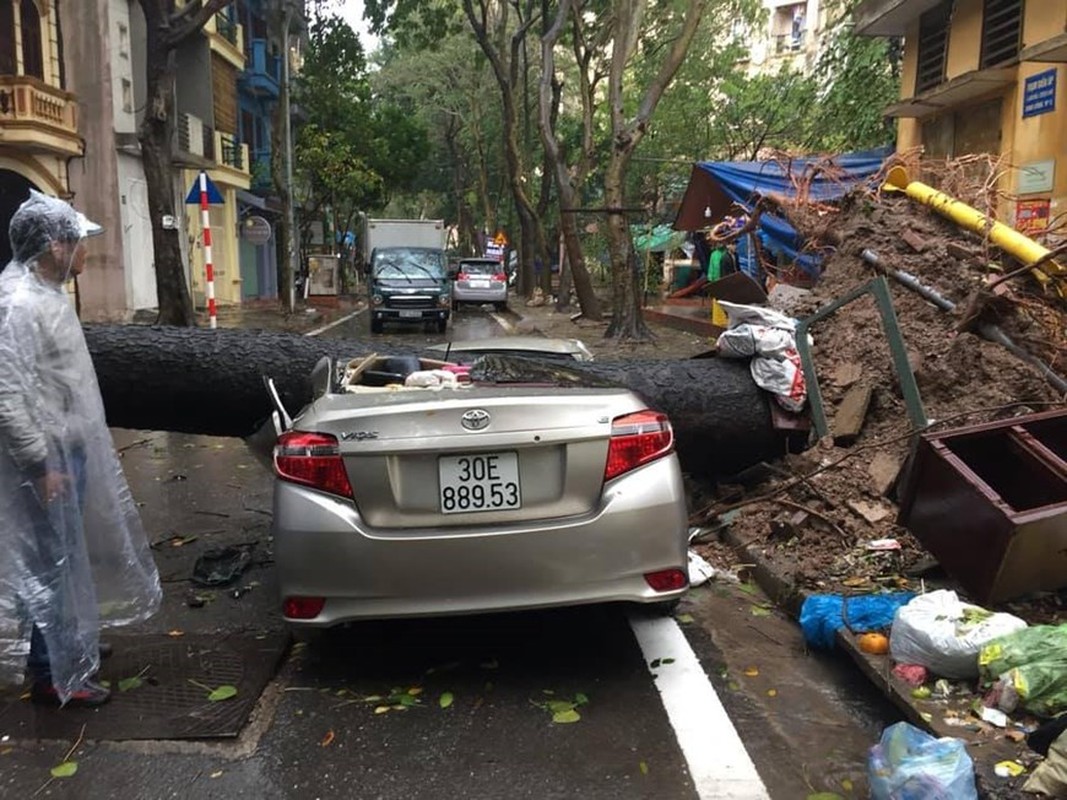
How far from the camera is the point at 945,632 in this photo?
3414mm

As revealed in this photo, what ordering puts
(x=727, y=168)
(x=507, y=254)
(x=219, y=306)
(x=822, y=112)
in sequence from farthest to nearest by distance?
(x=507, y=254) → (x=219, y=306) → (x=822, y=112) → (x=727, y=168)

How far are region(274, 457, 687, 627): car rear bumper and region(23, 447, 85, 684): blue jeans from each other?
2.36ft

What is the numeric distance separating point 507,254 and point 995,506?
4542 centimetres

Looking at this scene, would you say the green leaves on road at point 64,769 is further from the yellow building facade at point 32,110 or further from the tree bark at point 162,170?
the yellow building facade at point 32,110

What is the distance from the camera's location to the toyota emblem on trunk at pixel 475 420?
11.2ft

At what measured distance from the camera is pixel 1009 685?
10.2 feet

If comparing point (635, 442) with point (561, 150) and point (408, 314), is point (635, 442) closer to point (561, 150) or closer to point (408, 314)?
point (561, 150)

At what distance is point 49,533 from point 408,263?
69.6 ft

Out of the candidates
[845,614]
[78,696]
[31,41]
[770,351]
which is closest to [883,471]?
[770,351]

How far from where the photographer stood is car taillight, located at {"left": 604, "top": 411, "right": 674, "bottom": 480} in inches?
140

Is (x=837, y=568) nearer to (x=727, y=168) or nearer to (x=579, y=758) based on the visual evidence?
(x=579, y=758)

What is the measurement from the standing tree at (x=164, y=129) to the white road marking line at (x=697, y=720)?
A: 12.7 meters

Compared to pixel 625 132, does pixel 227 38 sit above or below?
above

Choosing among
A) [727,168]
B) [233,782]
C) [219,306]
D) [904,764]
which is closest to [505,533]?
[233,782]
